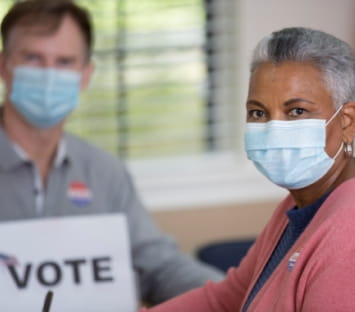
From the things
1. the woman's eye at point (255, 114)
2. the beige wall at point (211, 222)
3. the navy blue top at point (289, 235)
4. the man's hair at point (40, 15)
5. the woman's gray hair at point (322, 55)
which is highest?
the man's hair at point (40, 15)

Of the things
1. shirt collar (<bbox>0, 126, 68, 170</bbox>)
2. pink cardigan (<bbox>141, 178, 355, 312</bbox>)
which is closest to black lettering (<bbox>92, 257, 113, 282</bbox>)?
shirt collar (<bbox>0, 126, 68, 170</bbox>)

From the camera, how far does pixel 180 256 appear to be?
8.41 feet

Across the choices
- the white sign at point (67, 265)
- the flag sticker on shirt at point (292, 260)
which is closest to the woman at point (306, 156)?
the flag sticker on shirt at point (292, 260)

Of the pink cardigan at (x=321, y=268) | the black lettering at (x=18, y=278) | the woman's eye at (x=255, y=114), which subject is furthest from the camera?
the black lettering at (x=18, y=278)

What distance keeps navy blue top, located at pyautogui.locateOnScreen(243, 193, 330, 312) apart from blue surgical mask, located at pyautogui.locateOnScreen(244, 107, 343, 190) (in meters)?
0.05

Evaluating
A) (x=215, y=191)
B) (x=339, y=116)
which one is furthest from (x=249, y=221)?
(x=339, y=116)

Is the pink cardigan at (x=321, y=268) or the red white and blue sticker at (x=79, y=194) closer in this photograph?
the pink cardigan at (x=321, y=268)

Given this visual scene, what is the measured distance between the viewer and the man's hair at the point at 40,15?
94.4 inches

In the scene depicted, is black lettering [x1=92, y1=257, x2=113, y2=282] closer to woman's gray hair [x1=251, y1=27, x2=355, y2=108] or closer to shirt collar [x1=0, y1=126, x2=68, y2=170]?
shirt collar [x1=0, y1=126, x2=68, y2=170]

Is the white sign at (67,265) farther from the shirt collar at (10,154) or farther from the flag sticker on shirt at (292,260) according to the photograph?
the flag sticker on shirt at (292,260)

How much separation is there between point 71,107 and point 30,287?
62cm

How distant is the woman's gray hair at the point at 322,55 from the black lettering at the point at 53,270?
968 mm

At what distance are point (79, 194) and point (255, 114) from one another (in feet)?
3.59

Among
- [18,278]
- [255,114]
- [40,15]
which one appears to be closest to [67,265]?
[18,278]
